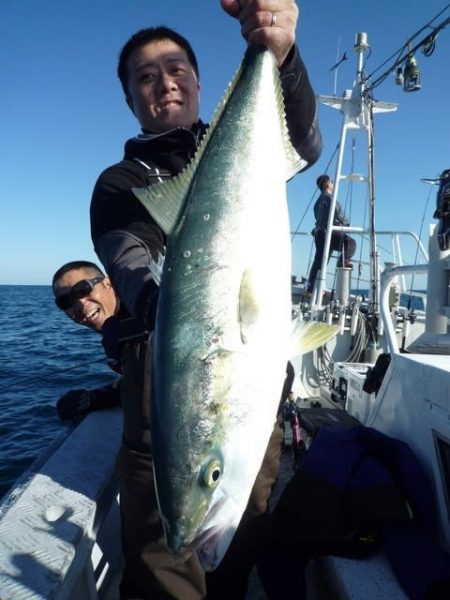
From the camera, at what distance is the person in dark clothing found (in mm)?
9281

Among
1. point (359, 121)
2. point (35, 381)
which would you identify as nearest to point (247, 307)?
point (35, 381)

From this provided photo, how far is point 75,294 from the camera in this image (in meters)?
3.48

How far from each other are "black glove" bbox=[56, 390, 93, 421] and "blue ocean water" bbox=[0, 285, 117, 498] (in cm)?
28

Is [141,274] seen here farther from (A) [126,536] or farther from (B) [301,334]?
(A) [126,536]

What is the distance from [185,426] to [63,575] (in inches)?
51.6

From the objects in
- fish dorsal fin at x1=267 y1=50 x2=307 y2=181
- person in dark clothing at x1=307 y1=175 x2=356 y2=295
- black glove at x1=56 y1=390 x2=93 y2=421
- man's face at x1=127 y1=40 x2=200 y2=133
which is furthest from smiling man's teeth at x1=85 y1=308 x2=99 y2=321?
person in dark clothing at x1=307 y1=175 x2=356 y2=295

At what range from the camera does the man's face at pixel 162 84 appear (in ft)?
6.78

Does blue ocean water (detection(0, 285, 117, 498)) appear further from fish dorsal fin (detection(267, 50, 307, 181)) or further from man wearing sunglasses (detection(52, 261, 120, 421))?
fish dorsal fin (detection(267, 50, 307, 181))

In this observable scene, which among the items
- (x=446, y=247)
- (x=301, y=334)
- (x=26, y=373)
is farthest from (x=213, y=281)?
Answer: (x=26, y=373)

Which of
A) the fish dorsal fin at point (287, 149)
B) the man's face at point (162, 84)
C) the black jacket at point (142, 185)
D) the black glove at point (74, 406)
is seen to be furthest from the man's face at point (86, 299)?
the fish dorsal fin at point (287, 149)

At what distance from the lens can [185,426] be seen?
3.88ft

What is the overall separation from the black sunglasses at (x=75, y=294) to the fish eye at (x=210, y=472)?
264 centimetres

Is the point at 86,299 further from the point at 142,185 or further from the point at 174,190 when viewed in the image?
the point at 174,190

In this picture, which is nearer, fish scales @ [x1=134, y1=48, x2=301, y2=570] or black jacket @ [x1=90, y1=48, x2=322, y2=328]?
fish scales @ [x1=134, y1=48, x2=301, y2=570]
